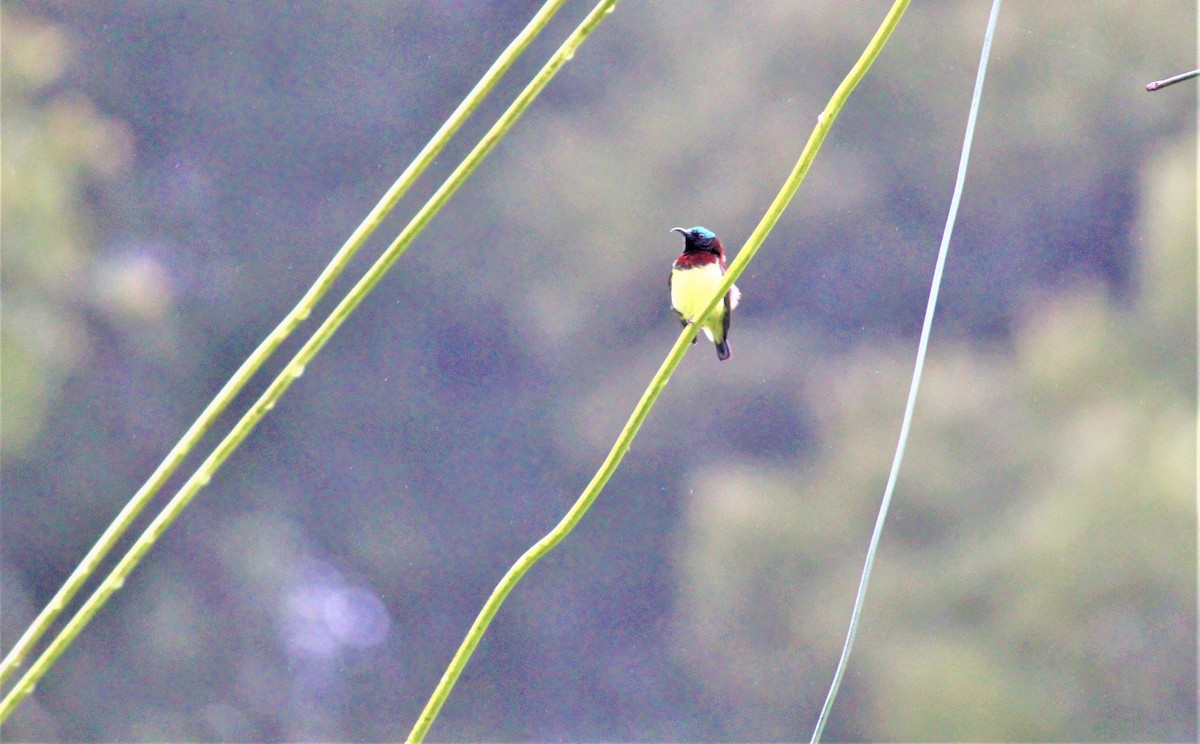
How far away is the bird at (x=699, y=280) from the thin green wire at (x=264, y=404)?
111 inches

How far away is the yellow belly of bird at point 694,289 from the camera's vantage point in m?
4.45

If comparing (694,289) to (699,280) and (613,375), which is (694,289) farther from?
(613,375)

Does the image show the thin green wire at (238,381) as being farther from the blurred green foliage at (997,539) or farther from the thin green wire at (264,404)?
the blurred green foliage at (997,539)

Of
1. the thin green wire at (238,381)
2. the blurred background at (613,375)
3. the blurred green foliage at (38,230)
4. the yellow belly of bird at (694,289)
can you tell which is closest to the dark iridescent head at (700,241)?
the yellow belly of bird at (694,289)

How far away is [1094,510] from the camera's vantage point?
1543 centimetres

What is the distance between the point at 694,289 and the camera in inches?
176

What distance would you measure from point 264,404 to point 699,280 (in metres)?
3.08

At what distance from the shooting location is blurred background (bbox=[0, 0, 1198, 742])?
50.3 ft

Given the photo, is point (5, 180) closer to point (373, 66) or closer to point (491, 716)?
point (373, 66)

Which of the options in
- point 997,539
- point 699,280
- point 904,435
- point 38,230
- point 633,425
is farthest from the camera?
point 997,539

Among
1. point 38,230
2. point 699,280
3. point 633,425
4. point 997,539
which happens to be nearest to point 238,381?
point 633,425

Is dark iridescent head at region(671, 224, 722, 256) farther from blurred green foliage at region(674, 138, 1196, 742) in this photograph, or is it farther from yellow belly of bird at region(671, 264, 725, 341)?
blurred green foliage at region(674, 138, 1196, 742)

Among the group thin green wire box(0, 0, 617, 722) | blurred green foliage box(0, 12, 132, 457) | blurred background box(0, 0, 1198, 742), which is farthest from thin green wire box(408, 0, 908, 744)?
blurred background box(0, 0, 1198, 742)

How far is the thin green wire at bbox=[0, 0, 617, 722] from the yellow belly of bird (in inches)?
111
